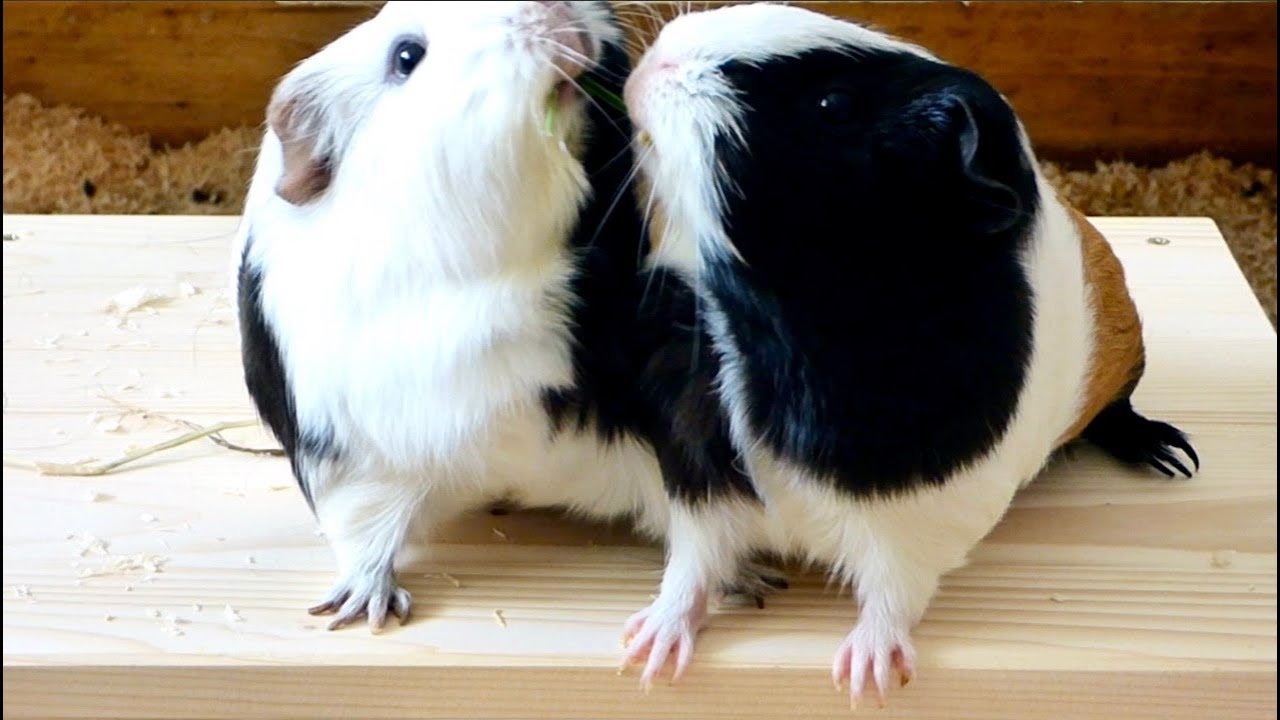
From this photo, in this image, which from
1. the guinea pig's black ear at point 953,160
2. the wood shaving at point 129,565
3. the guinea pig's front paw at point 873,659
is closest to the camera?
the guinea pig's black ear at point 953,160

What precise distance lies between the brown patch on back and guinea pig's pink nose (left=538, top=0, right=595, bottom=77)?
0.39m

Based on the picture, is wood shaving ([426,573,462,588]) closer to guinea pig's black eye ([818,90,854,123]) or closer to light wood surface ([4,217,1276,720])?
light wood surface ([4,217,1276,720])

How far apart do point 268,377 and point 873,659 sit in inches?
17.1

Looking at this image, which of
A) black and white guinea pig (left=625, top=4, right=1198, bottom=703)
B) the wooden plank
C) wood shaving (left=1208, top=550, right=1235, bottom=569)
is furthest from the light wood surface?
the wooden plank

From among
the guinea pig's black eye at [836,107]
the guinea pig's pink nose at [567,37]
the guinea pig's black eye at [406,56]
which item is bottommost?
the guinea pig's black eye at [836,107]

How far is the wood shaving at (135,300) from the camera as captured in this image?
1.34 meters

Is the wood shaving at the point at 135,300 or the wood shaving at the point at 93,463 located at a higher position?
the wood shaving at the point at 135,300

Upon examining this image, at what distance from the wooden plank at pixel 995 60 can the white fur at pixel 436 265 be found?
3.22ft

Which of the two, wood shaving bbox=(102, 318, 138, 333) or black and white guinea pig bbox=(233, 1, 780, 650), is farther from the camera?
wood shaving bbox=(102, 318, 138, 333)

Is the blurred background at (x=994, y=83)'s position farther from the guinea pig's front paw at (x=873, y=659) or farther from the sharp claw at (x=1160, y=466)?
the guinea pig's front paw at (x=873, y=659)

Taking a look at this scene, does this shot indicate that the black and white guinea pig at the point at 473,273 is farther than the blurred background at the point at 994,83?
No

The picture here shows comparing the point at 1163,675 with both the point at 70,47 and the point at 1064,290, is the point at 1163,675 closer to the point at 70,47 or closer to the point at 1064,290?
the point at 1064,290

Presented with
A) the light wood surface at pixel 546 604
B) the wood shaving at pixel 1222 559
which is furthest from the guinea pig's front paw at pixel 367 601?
the wood shaving at pixel 1222 559

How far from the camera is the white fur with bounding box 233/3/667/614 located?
0.80 meters
